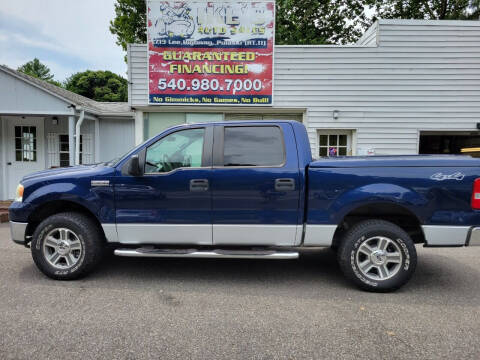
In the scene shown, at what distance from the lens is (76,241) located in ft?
12.4

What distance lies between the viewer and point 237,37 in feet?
28.8

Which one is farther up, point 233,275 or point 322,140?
point 322,140

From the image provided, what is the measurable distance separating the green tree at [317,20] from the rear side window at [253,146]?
14390mm

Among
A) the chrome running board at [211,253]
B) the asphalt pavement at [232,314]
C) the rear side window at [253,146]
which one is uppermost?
the rear side window at [253,146]

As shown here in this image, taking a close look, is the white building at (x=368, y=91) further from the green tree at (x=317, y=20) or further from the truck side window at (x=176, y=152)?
the green tree at (x=317, y=20)

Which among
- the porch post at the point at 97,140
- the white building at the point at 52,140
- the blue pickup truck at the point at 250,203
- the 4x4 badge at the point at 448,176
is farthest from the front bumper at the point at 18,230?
the porch post at the point at 97,140

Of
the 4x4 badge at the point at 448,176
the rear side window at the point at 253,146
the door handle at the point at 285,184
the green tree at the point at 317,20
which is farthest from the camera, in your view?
the green tree at the point at 317,20

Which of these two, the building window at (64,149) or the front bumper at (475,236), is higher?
the building window at (64,149)

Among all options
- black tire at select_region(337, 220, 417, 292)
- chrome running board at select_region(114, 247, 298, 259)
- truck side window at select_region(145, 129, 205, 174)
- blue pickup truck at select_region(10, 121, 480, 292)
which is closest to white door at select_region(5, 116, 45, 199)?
blue pickup truck at select_region(10, 121, 480, 292)

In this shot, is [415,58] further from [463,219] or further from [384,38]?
[463,219]

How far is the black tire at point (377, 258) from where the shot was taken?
348 cm

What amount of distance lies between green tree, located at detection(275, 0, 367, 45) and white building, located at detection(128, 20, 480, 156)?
8.53 m

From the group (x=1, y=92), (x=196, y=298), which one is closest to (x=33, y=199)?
(x=196, y=298)

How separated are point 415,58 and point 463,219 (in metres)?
7.18
